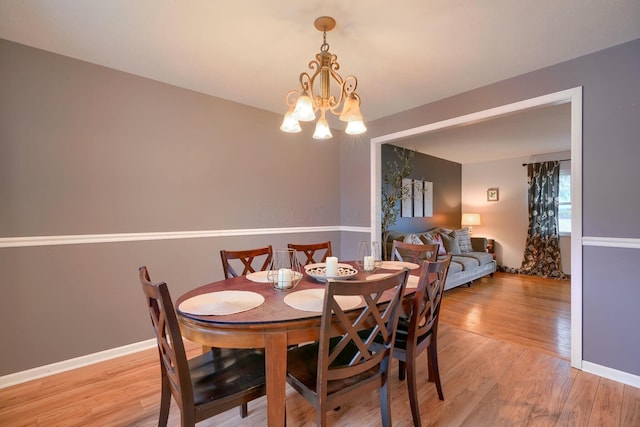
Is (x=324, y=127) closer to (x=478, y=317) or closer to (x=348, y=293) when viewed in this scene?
(x=348, y=293)

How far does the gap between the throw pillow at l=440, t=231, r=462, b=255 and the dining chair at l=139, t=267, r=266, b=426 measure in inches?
169

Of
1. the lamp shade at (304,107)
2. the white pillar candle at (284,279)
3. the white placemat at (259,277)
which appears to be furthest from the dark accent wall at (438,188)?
the white pillar candle at (284,279)

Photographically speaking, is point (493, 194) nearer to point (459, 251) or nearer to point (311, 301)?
point (459, 251)

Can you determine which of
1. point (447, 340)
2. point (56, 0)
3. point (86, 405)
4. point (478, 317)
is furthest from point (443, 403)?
point (56, 0)

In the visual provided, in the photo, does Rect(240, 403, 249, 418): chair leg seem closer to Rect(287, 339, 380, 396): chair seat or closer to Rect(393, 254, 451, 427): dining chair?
Rect(287, 339, 380, 396): chair seat

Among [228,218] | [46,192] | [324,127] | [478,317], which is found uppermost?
[324,127]

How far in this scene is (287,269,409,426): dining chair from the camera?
1.16 meters

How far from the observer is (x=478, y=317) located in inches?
130

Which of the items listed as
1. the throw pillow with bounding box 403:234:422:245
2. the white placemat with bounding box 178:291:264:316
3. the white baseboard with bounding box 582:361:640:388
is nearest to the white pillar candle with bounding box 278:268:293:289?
the white placemat with bounding box 178:291:264:316

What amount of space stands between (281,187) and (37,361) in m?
2.46

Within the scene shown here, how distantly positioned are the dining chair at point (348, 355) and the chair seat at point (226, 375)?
0.52ft

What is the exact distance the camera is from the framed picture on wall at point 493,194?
20.3 feet

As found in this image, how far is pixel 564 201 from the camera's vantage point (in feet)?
17.7

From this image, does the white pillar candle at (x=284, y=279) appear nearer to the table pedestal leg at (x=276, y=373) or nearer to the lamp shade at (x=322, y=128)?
the table pedestal leg at (x=276, y=373)
